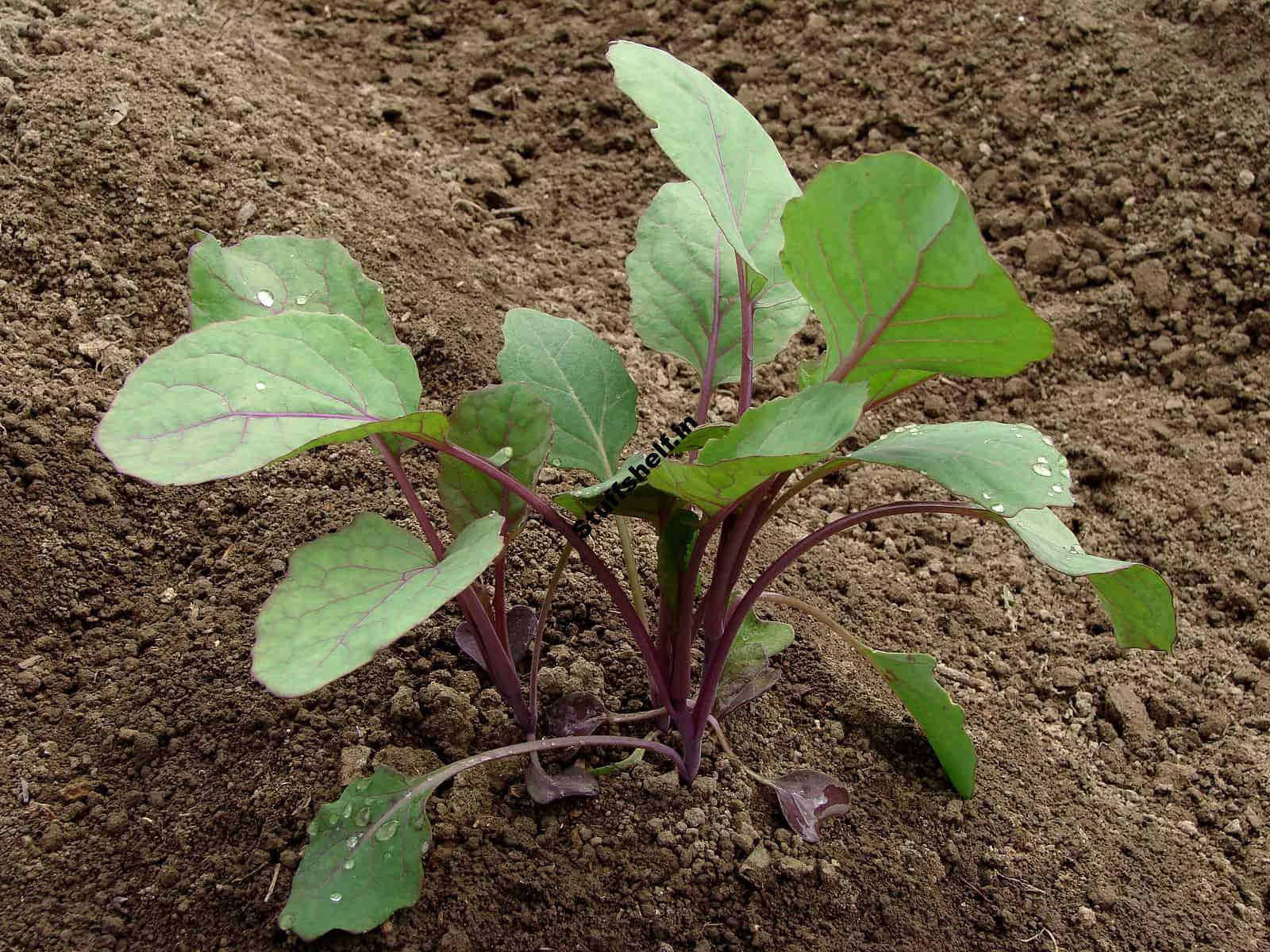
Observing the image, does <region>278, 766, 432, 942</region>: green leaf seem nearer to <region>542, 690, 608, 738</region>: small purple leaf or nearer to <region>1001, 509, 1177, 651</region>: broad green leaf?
<region>542, 690, 608, 738</region>: small purple leaf

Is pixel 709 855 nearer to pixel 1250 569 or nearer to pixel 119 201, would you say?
pixel 1250 569

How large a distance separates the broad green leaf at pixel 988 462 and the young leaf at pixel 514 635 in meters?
0.60

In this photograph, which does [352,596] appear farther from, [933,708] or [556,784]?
[933,708]

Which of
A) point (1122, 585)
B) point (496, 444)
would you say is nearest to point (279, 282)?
point (496, 444)

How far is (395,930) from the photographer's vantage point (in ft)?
4.37

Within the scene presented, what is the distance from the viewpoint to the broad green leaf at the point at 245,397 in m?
1.00

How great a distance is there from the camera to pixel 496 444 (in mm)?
1325

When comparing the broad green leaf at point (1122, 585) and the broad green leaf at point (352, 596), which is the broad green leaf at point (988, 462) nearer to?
the broad green leaf at point (1122, 585)

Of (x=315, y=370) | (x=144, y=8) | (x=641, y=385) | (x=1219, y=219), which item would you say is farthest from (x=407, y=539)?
(x=1219, y=219)

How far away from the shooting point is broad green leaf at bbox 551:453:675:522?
4.12ft

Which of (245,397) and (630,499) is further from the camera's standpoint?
(630,499)

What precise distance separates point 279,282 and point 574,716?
2.25ft

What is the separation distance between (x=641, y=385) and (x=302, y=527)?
723 millimetres

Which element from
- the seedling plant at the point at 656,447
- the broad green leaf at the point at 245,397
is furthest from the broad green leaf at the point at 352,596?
the broad green leaf at the point at 245,397
